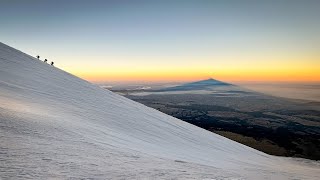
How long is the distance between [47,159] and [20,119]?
2861 mm

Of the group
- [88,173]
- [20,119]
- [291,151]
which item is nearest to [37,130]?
[20,119]

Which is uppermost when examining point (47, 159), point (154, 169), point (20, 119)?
point (20, 119)

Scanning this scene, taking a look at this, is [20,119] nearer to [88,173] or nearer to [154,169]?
[88,173]

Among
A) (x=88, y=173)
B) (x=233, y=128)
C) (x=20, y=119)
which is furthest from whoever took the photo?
(x=233, y=128)

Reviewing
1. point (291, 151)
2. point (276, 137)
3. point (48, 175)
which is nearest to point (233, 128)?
point (276, 137)

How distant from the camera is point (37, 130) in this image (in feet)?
25.5

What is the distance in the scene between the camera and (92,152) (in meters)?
7.32

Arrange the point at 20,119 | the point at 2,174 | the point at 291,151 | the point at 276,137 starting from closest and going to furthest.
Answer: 1. the point at 2,174
2. the point at 20,119
3. the point at 291,151
4. the point at 276,137

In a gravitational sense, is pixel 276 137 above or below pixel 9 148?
below

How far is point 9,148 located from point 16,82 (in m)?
11.4

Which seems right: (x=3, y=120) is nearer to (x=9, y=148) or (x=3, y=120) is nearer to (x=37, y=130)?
(x=37, y=130)

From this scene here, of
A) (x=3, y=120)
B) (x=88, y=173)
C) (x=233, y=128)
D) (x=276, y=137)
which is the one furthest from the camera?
(x=233, y=128)

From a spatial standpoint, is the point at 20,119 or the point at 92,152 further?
the point at 20,119

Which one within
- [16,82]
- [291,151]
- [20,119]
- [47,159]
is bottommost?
[291,151]
